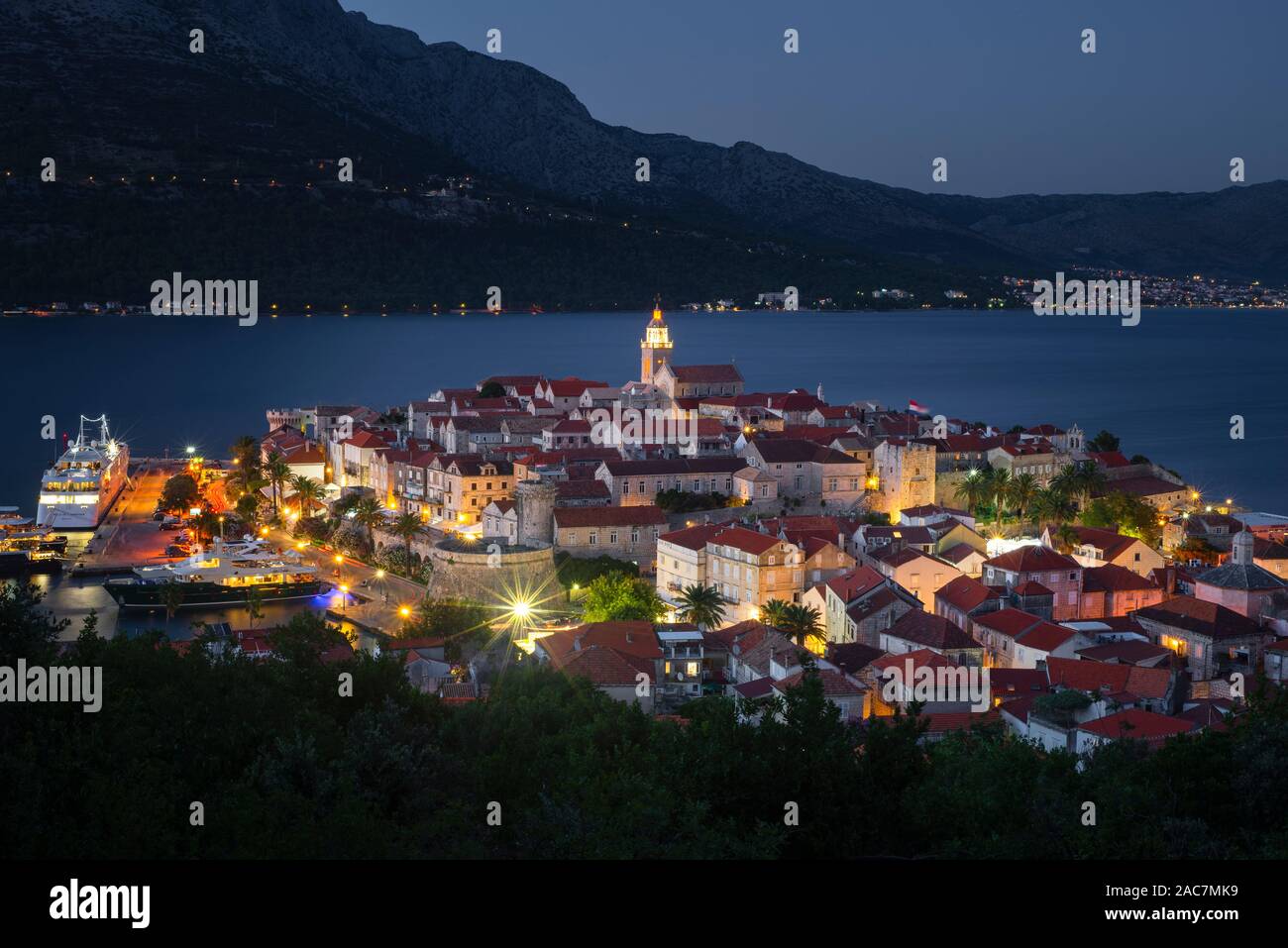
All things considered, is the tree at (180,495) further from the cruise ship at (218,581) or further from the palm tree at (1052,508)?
the palm tree at (1052,508)

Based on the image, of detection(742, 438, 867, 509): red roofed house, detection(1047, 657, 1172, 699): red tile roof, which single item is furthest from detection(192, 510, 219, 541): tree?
detection(1047, 657, 1172, 699): red tile roof

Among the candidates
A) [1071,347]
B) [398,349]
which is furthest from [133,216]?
[1071,347]

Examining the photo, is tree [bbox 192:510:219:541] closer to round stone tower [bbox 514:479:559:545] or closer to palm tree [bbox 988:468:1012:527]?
round stone tower [bbox 514:479:559:545]

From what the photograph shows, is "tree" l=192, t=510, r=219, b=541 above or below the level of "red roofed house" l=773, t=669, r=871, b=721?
above

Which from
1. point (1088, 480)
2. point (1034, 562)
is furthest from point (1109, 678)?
point (1088, 480)

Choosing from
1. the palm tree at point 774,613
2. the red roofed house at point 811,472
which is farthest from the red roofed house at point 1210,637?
the red roofed house at point 811,472

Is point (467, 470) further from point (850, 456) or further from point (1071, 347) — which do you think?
point (1071, 347)
